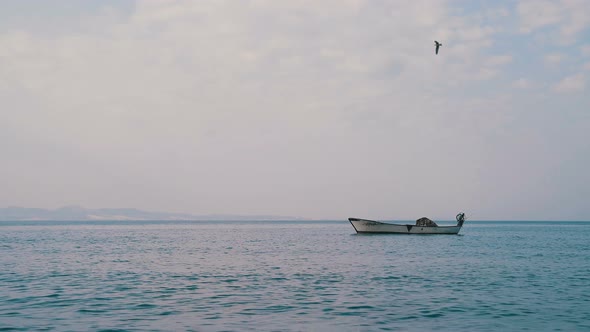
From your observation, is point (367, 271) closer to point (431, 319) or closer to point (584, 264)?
point (431, 319)

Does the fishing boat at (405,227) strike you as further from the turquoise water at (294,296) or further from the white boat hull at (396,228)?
the turquoise water at (294,296)

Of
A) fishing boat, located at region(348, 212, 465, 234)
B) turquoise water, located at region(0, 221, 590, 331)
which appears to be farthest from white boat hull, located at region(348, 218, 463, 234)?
turquoise water, located at region(0, 221, 590, 331)

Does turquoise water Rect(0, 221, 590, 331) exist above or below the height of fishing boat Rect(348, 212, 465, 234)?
below

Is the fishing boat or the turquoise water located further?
the fishing boat

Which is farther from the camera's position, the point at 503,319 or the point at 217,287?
the point at 217,287

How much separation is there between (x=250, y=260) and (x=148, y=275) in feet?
44.4

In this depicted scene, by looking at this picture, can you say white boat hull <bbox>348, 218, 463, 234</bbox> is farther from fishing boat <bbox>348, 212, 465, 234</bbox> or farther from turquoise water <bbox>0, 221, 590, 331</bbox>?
turquoise water <bbox>0, 221, 590, 331</bbox>

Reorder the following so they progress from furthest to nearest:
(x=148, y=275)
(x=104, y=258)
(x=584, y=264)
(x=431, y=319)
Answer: (x=104, y=258) < (x=584, y=264) < (x=148, y=275) < (x=431, y=319)

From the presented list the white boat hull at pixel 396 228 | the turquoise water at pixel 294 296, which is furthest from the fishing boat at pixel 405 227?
the turquoise water at pixel 294 296

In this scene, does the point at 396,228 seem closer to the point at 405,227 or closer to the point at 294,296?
the point at 405,227

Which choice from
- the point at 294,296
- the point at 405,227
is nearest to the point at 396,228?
the point at 405,227

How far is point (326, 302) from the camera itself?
79.1 feet

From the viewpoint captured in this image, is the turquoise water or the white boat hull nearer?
the turquoise water

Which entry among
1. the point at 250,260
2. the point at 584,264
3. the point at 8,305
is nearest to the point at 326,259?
the point at 250,260
